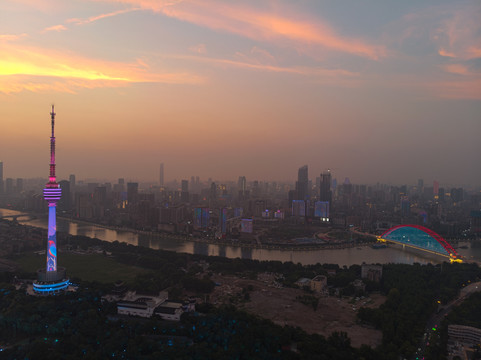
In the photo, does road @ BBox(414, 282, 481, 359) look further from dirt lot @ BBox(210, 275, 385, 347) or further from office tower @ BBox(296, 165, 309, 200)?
office tower @ BBox(296, 165, 309, 200)

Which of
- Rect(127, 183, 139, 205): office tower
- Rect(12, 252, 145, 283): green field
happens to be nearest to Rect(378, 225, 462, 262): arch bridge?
Rect(12, 252, 145, 283): green field

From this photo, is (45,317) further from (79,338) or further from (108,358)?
(108,358)

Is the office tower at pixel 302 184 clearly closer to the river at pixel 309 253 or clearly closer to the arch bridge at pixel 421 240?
the arch bridge at pixel 421 240

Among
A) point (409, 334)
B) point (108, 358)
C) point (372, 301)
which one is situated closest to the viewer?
point (108, 358)

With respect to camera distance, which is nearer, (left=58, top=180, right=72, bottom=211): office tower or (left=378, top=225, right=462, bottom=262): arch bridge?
(left=378, top=225, right=462, bottom=262): arch bridge

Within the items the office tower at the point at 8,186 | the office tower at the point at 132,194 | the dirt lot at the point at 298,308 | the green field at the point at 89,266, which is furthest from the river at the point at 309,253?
the office tower at the point at 8,186

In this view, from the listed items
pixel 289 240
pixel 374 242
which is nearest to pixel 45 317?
pixel 289 240
